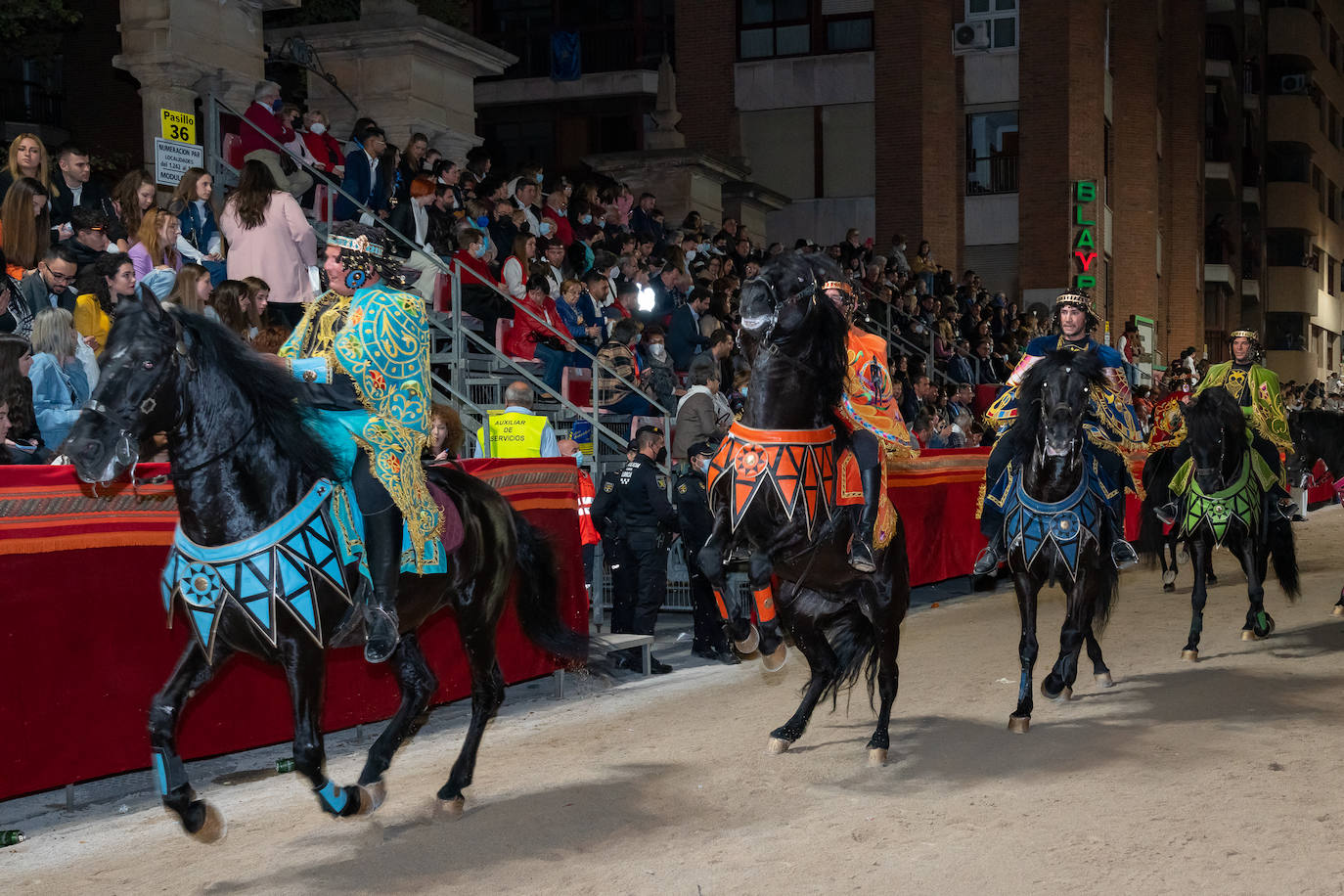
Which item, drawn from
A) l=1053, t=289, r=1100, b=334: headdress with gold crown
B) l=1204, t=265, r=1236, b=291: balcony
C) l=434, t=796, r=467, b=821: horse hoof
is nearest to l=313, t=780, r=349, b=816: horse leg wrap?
l=434, t=796, r=467, b=821: horse hoof

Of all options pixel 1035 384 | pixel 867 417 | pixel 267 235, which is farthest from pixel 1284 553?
pixel 267 235

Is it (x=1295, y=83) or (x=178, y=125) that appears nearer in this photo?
(x=178, y=125)

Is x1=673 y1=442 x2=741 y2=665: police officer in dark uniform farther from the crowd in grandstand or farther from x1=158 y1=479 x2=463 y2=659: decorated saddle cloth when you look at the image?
x1=158 y1=479 x2=463 y2=659: decorated saddle cloth

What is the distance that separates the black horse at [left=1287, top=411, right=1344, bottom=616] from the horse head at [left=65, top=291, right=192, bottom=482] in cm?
1220

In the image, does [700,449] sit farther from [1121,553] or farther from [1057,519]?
[1121,553]

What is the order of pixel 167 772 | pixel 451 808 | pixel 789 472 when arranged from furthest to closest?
pixel 789 472 → pixel 451 808 → pixel 167 772

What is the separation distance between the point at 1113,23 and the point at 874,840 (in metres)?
42.2

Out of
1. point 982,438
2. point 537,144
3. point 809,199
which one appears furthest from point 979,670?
point 537,144

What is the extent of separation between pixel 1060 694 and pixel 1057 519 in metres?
1.32

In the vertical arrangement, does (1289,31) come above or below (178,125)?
above

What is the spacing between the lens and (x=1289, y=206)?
64.6 m

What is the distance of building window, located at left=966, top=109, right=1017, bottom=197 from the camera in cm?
3772

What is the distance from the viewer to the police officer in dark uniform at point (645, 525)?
461 inches

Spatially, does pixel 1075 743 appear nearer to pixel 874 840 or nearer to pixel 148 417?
pixel 874 840
